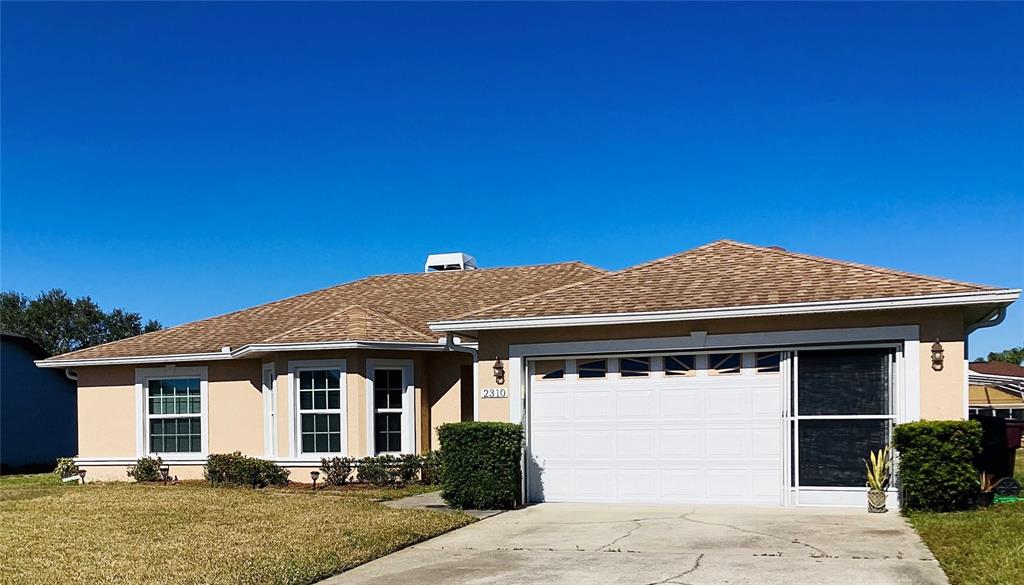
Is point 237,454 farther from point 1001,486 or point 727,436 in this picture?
point 1001,486

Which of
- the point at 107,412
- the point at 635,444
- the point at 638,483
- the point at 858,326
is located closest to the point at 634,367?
the point at 635,444

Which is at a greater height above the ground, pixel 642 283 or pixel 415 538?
pixel 642 283

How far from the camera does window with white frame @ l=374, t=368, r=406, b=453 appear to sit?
695 inches

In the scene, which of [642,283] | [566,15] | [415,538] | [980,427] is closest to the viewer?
[415,538]

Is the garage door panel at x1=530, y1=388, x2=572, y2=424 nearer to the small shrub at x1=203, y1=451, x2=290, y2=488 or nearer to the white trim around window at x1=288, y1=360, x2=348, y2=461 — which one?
the white trim around window at x1=288, y1=360, x2=348, y2=461

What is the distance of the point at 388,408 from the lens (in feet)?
58.6

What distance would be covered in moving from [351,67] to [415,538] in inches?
433

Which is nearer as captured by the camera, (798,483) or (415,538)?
(415,538)

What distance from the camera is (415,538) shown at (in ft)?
35.1

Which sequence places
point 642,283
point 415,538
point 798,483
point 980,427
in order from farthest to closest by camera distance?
point 642,283, point 798,483, point 980,427, point 415,538

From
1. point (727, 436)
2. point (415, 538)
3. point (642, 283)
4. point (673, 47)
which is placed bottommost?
point (415, 538)

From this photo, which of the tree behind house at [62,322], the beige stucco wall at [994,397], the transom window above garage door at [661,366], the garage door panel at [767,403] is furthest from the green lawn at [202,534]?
the tree behind house at [62,322]

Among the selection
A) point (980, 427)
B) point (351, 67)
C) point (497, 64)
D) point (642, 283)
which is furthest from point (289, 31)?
point (980, 427)

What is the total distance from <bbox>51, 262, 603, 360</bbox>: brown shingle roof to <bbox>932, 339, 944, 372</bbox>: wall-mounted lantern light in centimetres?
881
